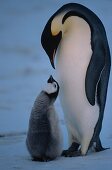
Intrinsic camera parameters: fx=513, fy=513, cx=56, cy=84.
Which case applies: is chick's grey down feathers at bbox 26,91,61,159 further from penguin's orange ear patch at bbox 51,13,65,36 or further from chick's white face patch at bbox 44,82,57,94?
penguin's orange ear patch at bbox 51,13,65,36

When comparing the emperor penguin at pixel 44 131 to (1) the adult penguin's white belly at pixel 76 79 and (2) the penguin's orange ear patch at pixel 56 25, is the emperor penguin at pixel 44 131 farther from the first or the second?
(2) the penguin's orange ear patch at pixel 56 25

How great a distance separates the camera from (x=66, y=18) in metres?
2.89

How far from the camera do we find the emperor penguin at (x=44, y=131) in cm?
255

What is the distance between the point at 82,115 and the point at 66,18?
1.82ft

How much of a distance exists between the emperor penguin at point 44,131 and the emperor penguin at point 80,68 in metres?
0.20

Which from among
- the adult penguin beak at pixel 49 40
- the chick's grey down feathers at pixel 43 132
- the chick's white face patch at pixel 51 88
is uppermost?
the adult penguin beak at pixel 49 40

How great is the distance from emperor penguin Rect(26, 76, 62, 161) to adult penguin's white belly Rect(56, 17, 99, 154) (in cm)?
24

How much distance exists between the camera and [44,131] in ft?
8.38

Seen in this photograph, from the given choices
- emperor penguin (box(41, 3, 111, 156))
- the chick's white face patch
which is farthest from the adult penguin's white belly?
the chick's white face patch

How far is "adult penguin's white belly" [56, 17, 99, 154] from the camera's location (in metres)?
2.81

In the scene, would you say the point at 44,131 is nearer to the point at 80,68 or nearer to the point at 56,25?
the point at 80,68

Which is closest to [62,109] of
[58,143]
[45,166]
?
[58,143]

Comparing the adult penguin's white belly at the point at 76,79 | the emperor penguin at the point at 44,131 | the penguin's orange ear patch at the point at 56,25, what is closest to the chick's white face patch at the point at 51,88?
the emperor penguin at the point at 44,131

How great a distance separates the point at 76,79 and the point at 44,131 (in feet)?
1.40
